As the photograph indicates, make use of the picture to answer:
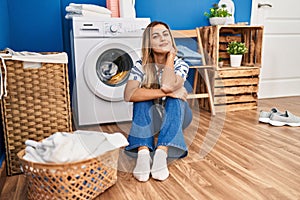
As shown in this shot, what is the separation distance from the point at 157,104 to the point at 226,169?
474mm

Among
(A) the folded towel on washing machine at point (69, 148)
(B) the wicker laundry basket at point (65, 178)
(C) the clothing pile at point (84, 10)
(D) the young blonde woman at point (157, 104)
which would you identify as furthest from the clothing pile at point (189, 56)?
(B) the wicker laundry basket at point (65, 178)

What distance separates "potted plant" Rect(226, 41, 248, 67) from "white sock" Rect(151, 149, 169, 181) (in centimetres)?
153

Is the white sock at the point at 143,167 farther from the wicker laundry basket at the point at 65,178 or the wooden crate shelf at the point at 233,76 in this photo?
the wooden crate shelf at the point at 233,76

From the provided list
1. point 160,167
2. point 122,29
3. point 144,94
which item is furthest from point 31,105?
point 122,29

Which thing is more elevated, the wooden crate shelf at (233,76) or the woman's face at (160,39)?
the woman's face at (160,39)

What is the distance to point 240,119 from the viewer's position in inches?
Result: 90.4

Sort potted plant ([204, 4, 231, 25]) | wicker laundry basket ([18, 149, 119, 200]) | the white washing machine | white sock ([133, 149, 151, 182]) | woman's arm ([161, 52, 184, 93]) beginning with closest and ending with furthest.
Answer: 1. wicker laundry basket ([18, 149, 119, 200])
2. white sock ([133, 149, 151, 182])
3. woman's arm ([161, 52, 184, 93])
4. the white washing machine
5. potted plant ([204, 4, 231, 25])

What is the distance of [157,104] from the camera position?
147 cm

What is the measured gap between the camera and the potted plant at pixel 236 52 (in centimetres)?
256

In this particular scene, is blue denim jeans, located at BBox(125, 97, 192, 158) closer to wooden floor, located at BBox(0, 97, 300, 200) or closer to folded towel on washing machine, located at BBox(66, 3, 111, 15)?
wooden floor, located at BBox(0, 97, 300, 200)

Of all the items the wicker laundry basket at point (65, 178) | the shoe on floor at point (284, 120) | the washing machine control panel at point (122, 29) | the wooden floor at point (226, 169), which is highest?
the washing machine control panel at point (122, 29)

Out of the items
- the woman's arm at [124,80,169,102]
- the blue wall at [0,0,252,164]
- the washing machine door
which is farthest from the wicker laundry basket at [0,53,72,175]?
the blue wall at [0,0,252,164]

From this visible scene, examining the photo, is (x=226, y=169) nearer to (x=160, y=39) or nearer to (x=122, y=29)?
(x=160, y=39)

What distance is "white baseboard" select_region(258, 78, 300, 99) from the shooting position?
3111mm
